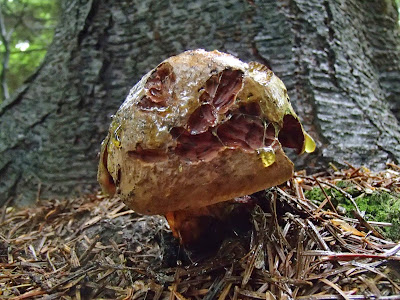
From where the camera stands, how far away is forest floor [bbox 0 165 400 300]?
1438mm

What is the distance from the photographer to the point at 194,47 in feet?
10.0

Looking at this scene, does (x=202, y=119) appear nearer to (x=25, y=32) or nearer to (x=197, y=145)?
(x=197, y=145)

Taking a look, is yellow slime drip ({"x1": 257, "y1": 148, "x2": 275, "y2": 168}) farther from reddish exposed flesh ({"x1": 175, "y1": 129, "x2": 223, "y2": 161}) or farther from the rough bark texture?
the rough bark texture

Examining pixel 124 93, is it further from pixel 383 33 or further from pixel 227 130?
pixel 383 33

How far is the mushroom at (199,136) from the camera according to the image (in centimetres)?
139

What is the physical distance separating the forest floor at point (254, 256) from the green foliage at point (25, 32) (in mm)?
7535

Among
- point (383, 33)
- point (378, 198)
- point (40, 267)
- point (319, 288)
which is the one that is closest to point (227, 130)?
point (319, 288)

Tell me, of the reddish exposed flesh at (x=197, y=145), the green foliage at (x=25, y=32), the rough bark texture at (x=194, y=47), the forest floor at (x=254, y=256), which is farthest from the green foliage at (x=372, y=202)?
the green foliage at (x=25, y=32)

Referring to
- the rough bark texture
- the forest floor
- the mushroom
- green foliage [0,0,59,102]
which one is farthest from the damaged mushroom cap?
green foliage [0,0,59,102]

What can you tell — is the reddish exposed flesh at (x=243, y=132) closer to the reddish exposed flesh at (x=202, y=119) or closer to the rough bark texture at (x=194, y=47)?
the reddish exposed flesh at (x=202, y=119)

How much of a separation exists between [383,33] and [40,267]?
3740 millimetres

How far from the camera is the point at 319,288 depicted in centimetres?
140

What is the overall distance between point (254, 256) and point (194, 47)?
2.07 metres

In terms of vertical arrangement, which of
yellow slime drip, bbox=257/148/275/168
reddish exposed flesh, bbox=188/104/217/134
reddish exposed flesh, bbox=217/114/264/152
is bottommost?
yellow slime drip, bbox=257/148/275/168
